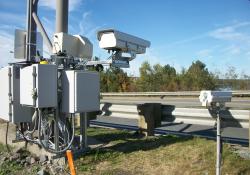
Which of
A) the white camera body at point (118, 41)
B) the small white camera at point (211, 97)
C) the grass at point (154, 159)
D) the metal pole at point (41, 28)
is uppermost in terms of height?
the metal pole at point (41, 28)

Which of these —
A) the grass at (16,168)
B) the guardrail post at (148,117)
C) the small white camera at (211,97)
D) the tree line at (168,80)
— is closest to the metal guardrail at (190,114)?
the guardrail post at (148,117)

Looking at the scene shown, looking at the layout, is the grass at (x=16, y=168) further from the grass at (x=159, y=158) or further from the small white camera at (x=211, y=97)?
the small white camera at (x=211, y=97)

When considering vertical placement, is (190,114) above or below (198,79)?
below

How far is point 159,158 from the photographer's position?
5.86 meters

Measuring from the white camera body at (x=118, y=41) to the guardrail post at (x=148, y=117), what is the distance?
1.31m

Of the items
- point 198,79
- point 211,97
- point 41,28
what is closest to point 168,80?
point 198,79

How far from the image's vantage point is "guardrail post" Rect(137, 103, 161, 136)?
7.50 m

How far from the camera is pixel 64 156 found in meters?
6.11

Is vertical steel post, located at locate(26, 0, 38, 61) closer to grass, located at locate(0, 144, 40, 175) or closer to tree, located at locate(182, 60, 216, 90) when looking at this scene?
grass, located at locate(0, 144, 40, 175)

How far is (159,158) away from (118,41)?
6.61ft

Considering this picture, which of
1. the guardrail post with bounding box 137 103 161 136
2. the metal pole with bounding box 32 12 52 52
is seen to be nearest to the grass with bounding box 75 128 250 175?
the guardrail post with bounding box 137 103 161 136

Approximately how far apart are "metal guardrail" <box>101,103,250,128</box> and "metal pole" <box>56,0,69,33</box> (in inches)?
90.2

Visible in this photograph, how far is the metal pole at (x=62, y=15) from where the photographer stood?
711 centimetres

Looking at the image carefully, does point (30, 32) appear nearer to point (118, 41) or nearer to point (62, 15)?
point (62, 15)
